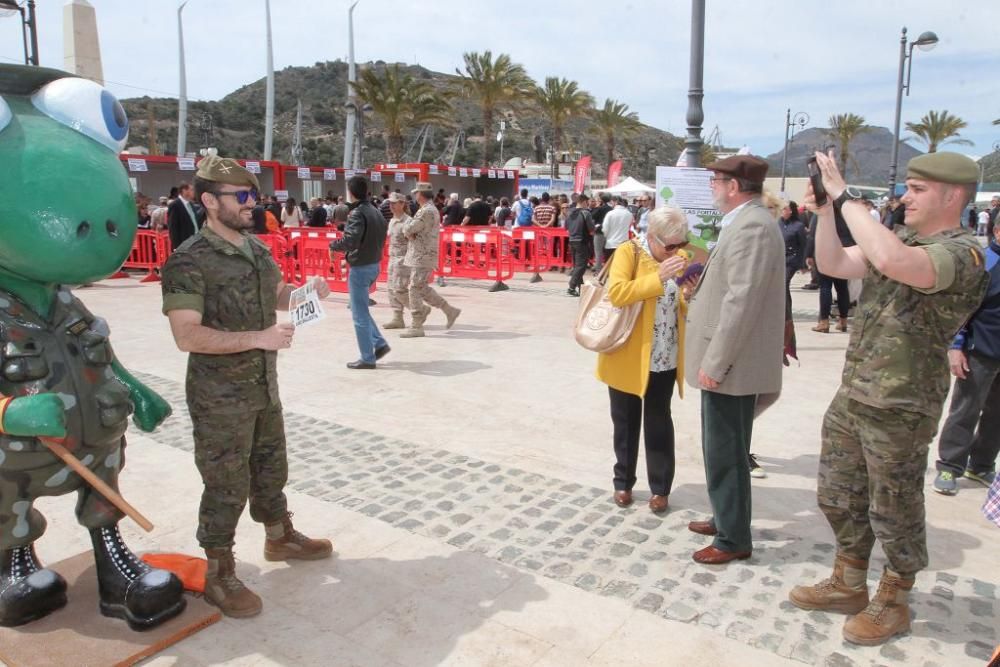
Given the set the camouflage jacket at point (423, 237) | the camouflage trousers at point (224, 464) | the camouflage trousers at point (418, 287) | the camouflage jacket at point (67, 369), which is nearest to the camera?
the camouflage jacket at point (67, 369)

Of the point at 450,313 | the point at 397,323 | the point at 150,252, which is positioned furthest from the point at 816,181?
the point at 150,252

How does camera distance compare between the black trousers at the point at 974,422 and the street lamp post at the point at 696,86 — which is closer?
the black trousers at the point at 974,422

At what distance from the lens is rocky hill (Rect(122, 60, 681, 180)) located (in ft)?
231

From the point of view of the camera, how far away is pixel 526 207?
17219mm

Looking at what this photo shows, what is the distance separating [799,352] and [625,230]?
4410 mm

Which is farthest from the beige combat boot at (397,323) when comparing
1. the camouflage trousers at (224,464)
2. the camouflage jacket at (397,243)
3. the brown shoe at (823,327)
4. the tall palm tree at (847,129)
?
the tall palm tree at (847,129)

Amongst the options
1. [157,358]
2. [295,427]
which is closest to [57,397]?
[295,427]

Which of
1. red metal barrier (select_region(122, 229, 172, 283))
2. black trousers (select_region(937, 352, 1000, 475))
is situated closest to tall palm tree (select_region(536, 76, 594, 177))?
red metal barrier (select_region(122, 229, 172, 283))

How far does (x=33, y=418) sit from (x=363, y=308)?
4.88 meters

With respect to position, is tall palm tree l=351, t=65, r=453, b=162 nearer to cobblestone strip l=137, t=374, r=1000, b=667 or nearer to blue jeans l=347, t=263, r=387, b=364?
blue jeans l=347, t=263, r=387, b=364

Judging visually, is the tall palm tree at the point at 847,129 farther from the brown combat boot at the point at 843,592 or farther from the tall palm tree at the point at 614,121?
the brown combat boot at the point at 843,592

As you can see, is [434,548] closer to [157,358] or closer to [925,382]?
[925,382]

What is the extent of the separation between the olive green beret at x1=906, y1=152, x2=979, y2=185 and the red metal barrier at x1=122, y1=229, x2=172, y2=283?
13.8 metres

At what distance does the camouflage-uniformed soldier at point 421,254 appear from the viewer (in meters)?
8.73
